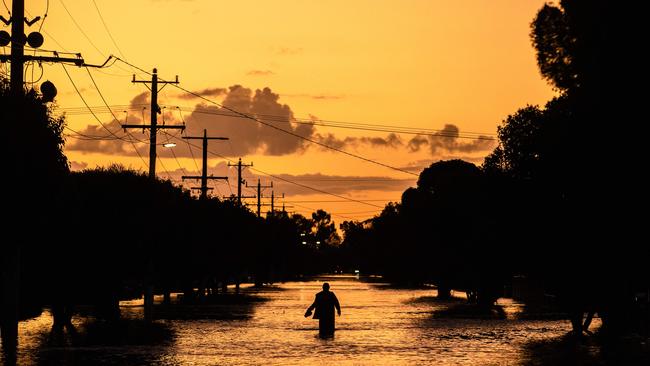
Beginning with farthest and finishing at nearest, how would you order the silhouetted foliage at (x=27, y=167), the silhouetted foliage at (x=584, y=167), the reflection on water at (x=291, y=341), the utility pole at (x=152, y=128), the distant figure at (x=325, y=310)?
the utility pole at (x=152, y=128) → the distant figure at (x=325, y=310) → the reflection on water at (x=291, y=341) → the silhouetted foliage at (x=27, y=167) → the silhouetted foliage at (x=584, y=167)

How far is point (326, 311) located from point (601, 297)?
806 cm

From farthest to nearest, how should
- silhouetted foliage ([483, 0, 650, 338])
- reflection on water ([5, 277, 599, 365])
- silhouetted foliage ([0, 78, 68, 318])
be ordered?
reflection on water ([5, 277, 599, 365])
silhouetted foliage ([0, 78, 68, 318])
silhouetted foliage ([483, 0, 650, 338])

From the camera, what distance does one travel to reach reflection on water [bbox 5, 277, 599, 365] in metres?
27.3

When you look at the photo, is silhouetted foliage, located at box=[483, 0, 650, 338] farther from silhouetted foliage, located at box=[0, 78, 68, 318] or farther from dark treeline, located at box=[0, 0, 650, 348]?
silhouetted foliage, located at box=[0, 78, 68, 318]

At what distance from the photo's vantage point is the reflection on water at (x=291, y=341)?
2730 centimetres

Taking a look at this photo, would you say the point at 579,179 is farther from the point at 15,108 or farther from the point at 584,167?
the point at 15,108

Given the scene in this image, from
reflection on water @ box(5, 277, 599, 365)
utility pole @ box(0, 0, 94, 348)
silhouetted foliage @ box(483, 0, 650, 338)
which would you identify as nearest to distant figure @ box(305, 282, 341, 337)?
reflection on water @ box(5, 277, 599, 365)

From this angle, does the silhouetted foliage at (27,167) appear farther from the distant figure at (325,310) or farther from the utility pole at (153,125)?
the utility pole at (153,125)

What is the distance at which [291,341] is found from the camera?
3409 cm

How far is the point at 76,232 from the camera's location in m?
40.6

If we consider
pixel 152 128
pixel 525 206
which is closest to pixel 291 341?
pixel 525 206

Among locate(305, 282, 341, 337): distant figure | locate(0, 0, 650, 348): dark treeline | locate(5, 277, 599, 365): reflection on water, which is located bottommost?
locate(5, 277, 599, 365): reflection on water

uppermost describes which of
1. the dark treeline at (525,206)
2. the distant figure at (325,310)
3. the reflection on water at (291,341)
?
the dark treeline at (525,206)

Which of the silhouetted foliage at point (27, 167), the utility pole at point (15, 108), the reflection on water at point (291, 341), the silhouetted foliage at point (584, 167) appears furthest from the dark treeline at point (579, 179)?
the utility pole at point (15, 108)
